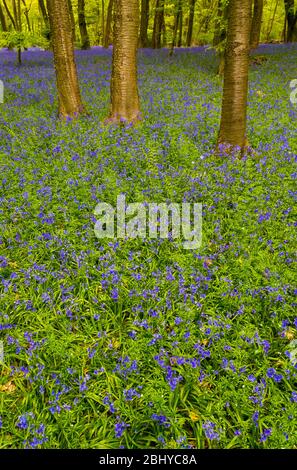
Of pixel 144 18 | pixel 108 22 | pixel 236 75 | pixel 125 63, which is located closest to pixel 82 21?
pixel 108 22

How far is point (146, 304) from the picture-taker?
3.99 metres

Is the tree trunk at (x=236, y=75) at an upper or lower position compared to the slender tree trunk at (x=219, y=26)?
lower

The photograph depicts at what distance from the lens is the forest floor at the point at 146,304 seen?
3.01 meters

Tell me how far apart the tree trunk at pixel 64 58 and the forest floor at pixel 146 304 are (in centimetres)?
221

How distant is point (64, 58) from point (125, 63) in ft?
5.48

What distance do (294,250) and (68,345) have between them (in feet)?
9.23

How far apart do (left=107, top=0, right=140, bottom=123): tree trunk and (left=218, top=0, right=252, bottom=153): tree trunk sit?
2406 millimetres

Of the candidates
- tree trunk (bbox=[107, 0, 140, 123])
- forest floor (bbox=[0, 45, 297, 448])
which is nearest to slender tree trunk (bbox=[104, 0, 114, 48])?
tree trunk (bbox=[107, 0, 140, 123])

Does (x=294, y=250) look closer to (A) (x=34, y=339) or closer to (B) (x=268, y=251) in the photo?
(B) (x=268, y=251)

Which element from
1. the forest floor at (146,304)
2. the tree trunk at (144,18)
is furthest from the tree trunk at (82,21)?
the forest floor at (146,304)

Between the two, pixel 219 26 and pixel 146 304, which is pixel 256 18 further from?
pixel 146 304

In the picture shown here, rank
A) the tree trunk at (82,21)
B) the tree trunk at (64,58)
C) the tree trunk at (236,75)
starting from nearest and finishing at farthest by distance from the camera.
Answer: the tree trunk at (236,75)
the tree trunk at (64,58)
the tree trunk at (82,21)

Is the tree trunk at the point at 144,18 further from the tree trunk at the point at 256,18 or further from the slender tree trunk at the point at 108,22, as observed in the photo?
the tree trunk at the point at 256,18
